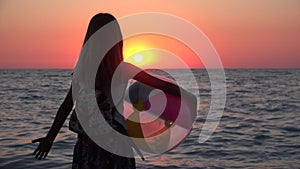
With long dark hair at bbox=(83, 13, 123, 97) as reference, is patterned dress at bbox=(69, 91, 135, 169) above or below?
below

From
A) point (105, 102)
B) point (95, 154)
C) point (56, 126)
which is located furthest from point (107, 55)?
point (95, 154)

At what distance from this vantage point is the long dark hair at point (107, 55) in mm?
2123

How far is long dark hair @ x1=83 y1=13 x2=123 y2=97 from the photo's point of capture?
6.97 feet

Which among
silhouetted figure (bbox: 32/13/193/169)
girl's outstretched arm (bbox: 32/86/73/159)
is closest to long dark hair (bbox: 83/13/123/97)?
silhouetted figure (bbox: 32/13/193/169)

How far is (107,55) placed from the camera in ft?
7.06

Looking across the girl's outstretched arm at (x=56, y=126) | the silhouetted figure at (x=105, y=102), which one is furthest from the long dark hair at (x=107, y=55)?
the girl's outstretched arm at (x=56, y=126)

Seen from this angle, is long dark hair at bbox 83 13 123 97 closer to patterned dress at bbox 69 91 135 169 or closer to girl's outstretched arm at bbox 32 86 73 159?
patterned dress at bbox 69 91 135 169

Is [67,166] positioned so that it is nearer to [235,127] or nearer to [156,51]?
[156,51]

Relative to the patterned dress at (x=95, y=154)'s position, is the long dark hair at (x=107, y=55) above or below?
above

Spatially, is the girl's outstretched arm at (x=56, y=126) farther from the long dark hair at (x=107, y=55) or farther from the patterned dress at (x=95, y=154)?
the long dark hair at (x=107, y=55)

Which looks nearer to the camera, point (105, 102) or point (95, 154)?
point (105, 102)

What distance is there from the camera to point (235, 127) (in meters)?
11.0

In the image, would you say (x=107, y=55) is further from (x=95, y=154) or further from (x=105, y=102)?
(x=95, y=154)

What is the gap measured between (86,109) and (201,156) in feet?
18.7
